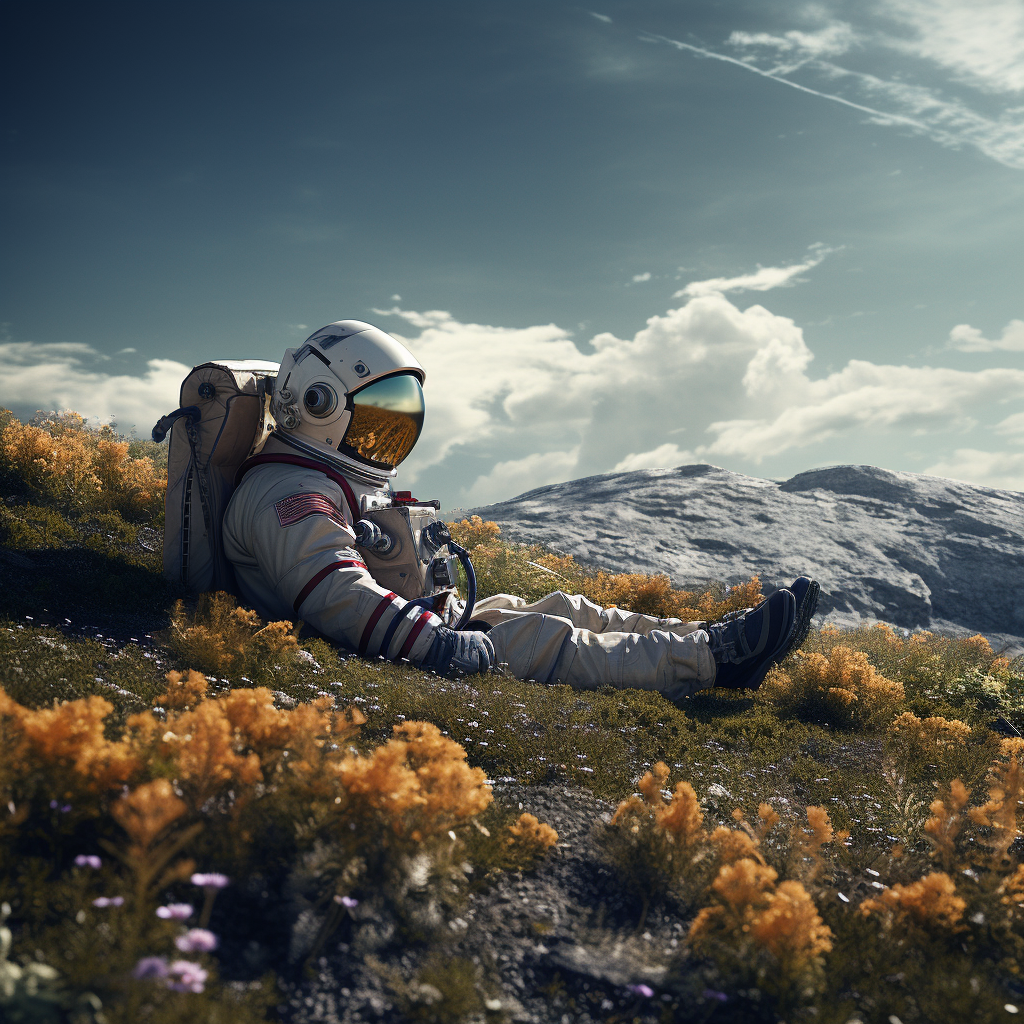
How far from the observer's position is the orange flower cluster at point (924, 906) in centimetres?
238

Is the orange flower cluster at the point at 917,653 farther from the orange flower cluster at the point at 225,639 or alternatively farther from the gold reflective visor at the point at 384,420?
the orange flower cluster at the point at 225,639

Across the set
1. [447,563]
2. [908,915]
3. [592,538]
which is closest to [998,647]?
[592,538]

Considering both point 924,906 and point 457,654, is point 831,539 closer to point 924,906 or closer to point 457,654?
point 457,654

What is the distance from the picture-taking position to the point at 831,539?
14758mm

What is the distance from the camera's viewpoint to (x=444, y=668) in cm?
521

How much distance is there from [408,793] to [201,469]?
15.2ft

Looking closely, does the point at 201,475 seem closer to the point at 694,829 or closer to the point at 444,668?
the point at 444,668

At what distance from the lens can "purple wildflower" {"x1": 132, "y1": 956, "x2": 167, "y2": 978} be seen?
1.57 meters

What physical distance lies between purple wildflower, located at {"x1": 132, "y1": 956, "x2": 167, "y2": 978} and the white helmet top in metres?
4.75

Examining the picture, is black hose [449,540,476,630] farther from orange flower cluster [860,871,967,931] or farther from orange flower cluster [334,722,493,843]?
orange flower cluster [860,871,967,931]

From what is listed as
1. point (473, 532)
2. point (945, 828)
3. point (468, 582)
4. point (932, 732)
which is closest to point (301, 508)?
point (468, 582)

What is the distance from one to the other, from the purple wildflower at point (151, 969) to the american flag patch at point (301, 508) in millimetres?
3977

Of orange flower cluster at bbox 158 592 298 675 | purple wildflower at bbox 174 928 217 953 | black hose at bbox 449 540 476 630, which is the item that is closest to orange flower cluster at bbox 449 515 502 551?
black hose at bbox 449 540 476 630

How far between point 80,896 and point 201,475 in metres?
4.70
